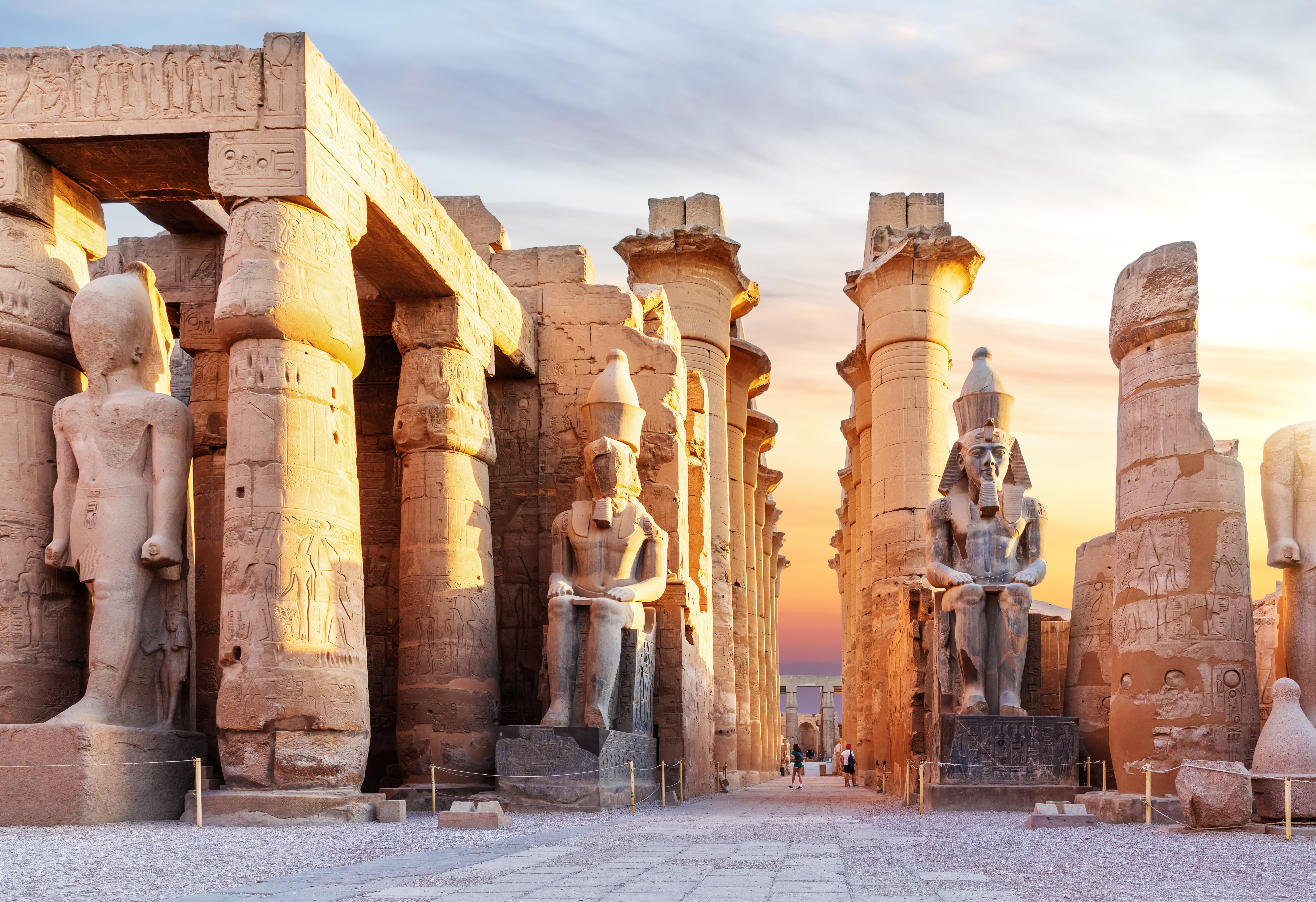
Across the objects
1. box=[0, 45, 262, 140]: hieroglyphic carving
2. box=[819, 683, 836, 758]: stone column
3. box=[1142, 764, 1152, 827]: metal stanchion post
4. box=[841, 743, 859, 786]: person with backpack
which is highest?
box=[0, 45, 262, 140]: hieroglyphic carving

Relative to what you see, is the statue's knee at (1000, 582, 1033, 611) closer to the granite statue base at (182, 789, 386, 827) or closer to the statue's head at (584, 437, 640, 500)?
the statue's head at (584, 437, 640, 500)

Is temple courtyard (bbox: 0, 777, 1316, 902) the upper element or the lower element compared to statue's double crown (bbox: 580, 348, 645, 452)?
lower

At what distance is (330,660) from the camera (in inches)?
366

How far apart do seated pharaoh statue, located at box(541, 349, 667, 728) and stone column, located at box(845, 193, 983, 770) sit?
Answer: 825cm

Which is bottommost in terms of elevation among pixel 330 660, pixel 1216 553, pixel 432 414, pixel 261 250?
pixel 330 660

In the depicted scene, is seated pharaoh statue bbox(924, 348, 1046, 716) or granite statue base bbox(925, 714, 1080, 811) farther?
seated pharaoh statue bbox(924, 348, 1046, 716)

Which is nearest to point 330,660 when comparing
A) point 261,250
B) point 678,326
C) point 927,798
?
point 261,250

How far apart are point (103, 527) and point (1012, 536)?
26.3 ft

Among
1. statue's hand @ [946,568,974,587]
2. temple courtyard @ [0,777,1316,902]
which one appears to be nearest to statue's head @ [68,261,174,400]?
temple courtyard @ [0,777,1316,902]

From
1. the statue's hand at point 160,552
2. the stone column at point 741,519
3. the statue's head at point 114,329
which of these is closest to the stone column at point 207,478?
the statue's head at point 114,329

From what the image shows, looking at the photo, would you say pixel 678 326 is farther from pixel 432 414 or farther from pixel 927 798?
pixel 927 798

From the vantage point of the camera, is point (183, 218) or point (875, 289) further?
point (875, 289)

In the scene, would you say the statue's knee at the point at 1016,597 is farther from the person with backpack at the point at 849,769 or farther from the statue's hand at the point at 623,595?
the person with backpack at the point at 849,769

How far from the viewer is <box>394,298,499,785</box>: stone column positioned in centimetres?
1209
